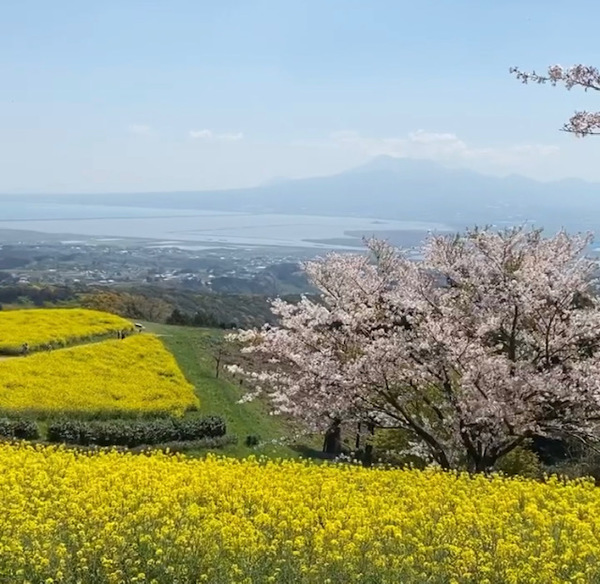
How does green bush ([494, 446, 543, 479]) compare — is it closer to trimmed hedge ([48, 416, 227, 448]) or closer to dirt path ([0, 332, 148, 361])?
trimmed hedge ([48, 416, 227, 448])

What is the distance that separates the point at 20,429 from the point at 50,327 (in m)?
16.7

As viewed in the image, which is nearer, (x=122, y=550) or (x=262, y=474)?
(x=122, y=550)

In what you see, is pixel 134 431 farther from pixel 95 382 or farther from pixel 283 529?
pixel 283 529

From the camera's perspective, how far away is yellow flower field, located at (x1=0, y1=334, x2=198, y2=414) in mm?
24359

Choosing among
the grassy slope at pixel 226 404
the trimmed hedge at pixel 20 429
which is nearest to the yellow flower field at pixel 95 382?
the grassy slope at pixel 226 404

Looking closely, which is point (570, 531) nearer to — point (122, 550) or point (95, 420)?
point (122, 550)

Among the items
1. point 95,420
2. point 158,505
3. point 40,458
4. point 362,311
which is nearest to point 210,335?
point 95,420

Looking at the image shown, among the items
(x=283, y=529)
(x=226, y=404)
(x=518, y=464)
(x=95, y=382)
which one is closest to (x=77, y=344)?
(x=95, y=382)

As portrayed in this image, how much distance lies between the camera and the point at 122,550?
285 inches

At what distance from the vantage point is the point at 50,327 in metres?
37.2

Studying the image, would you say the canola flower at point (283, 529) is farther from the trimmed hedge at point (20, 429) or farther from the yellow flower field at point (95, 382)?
the yellow flower field at point (95, 382)

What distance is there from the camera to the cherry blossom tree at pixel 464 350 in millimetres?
13484

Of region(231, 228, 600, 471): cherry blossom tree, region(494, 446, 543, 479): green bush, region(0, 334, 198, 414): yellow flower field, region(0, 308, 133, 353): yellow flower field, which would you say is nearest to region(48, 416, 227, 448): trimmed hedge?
region(0, 334, 198, 414): yellow flower field

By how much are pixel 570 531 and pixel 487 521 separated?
0.86m
